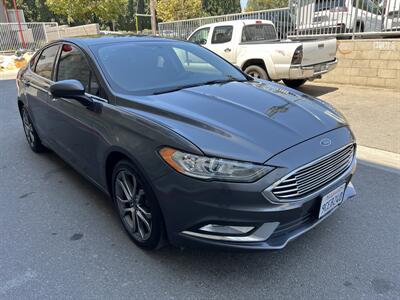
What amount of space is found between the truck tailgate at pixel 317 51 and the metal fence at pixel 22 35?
19.5m

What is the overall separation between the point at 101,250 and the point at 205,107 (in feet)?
4.69

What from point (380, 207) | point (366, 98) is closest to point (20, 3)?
point (366, 98)

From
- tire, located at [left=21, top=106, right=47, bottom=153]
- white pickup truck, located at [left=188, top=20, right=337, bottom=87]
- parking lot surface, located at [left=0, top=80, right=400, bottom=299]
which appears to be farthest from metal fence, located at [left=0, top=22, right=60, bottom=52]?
parking lot surface, located at [left=0, top=80, right=400, bottom=299]

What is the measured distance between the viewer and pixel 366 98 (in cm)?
766

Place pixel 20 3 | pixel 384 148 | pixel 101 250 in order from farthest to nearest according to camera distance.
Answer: pixel 20 3 < pixel 384 148 < pixel 101 250

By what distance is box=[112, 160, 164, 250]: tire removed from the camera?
254 centimetres

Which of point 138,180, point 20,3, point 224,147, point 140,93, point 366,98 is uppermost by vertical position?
point 20,3

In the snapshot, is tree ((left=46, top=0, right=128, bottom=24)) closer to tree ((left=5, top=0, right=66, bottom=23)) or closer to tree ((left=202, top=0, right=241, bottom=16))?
tree ((left=5, top=0, right=66, bottom=23))

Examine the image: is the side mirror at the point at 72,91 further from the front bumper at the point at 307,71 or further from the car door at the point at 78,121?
the front bumper at the point at 307,71

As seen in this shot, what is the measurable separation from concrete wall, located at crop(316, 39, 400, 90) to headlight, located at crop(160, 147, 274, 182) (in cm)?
743

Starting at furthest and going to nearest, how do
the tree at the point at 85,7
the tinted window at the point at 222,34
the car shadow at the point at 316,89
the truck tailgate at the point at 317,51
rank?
the tree at the point at 85,7
the tinted window at the point at 222,34
the car shadow at the point at 316,89
the truck tailgate at the point at 317,51

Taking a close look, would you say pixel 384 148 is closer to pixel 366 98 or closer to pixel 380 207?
pixel 380 207

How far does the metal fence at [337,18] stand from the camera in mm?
8750

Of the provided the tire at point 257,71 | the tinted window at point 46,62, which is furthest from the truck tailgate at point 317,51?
the tinted window at point 46,62
